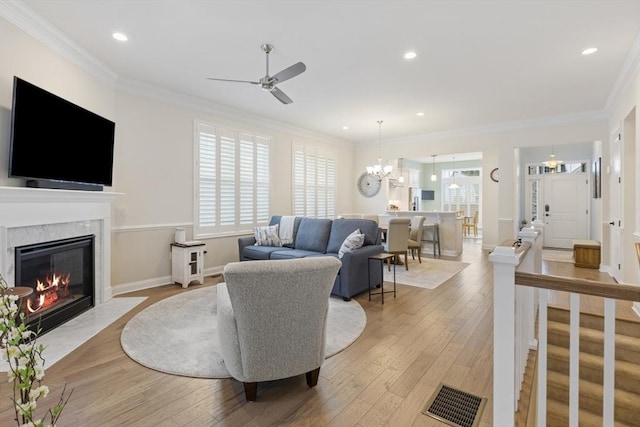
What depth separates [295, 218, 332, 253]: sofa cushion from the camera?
4855 mm

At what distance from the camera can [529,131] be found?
20.9 feet

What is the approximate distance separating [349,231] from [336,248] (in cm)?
32

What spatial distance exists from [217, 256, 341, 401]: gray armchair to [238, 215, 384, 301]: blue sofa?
185 centimetres

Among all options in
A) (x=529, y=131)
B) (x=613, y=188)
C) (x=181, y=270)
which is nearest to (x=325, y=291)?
(x=181, y=270)

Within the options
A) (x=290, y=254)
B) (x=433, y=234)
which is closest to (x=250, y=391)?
(x=290, y=254)

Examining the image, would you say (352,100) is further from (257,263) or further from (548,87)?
(257,263)

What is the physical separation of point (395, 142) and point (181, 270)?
5988 mm

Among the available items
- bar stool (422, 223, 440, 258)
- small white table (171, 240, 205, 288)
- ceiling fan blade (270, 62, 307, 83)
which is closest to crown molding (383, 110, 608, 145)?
bar stool (422, 223, 440, 258)

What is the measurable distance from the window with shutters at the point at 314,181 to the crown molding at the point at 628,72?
5.34 metres

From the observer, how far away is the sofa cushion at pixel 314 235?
4.86 meters

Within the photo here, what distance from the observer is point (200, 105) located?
16.8 feet

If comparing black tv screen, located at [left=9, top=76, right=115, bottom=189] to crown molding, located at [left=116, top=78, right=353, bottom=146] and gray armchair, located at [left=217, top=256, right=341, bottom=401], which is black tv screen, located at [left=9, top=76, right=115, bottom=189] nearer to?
crown molding, located at [left=116, top=78, right=353, bottom=146]

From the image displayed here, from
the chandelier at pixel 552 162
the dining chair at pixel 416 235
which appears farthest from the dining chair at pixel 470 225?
the dining chair at pixel 416 235

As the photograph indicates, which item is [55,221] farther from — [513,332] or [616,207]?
[616,207]
